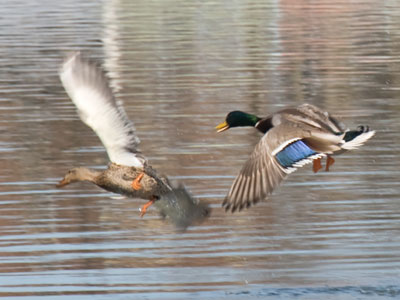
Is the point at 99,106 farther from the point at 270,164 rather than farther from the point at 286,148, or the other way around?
the point at 286,148

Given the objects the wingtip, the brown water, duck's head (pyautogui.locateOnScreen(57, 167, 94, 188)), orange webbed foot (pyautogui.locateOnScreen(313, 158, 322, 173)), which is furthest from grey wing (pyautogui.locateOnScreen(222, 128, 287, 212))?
the wingtip

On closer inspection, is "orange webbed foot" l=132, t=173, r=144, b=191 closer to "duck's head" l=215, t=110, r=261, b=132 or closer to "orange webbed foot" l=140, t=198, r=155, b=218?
"orange webbed foot" l=140, t=198, r=155, b=218

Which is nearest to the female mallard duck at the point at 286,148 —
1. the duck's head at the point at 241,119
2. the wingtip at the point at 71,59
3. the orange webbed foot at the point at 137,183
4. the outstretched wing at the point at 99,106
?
the orange webbed foot at the point at 137,183

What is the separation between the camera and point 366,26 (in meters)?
42.8

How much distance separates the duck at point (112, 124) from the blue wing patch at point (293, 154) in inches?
43.1

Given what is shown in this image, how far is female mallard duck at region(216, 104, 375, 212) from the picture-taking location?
1147 cm

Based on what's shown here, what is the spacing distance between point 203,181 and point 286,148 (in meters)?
5.44

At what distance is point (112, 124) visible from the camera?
37.1 ft

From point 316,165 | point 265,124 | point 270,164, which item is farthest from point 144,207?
point 265,124

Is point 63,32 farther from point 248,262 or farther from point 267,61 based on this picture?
point 248,262

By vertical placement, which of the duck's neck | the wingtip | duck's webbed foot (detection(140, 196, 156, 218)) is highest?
the wingtip

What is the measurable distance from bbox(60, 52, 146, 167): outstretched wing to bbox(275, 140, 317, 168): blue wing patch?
1333 mm

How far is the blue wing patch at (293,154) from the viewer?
11773 millimetres

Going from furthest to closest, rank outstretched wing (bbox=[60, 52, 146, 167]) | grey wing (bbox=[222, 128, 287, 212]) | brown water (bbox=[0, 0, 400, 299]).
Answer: brown water (bbox=[0, 0, 400, 299]) → grey wing (bbox=[222, 128, 287, 212]) → outstretched wing (bbox=[60, 52, 146, 167])
